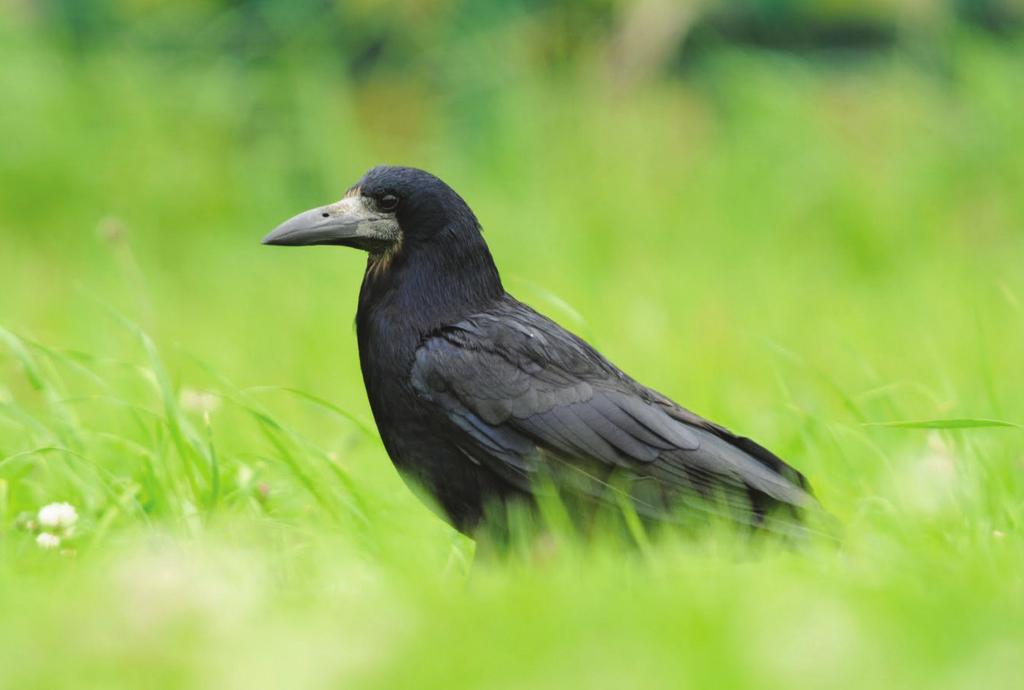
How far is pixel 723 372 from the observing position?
16.8ft

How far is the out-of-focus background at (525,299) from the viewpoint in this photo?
2.25m

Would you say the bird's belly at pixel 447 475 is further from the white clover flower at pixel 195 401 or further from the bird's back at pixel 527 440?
the white clover flower at pixel 195 401

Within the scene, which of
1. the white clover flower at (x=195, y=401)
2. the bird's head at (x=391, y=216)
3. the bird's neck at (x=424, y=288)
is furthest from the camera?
the white clover flower at (x=195, y=401)

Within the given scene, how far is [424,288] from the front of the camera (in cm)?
331

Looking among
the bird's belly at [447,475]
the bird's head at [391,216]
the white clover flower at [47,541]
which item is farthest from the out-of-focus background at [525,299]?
the bird's head at [391,216]

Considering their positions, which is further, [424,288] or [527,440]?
[424,288]

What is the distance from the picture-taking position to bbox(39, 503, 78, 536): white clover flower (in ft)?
10.1

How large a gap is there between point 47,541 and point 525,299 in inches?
113

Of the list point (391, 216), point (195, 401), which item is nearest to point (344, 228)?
point (391, 216)

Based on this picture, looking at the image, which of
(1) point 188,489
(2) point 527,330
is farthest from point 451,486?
(1) point 188,489

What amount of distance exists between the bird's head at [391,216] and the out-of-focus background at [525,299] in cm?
37

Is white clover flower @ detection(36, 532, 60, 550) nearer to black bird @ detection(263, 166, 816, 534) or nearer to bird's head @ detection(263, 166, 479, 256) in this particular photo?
black bird @ detection(263, 166, 816, 534)

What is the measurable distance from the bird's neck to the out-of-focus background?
0.82 feet

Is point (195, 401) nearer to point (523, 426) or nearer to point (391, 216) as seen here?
point (391, 216)
